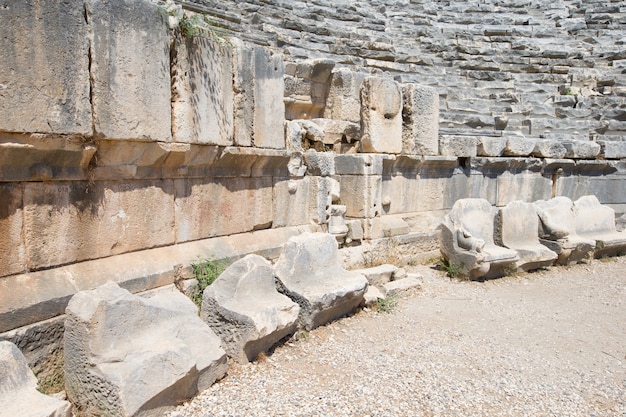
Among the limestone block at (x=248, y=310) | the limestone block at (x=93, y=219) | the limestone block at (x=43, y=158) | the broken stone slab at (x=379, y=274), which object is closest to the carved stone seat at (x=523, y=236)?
the broken stone slab at (x=379, y=274)

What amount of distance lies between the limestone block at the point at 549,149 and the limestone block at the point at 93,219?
23.6 ft

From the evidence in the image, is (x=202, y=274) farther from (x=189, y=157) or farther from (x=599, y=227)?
(x=599, y=227)

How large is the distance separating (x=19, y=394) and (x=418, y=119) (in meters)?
5.93

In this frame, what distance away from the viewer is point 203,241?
429 cm

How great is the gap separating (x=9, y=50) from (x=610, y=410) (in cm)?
415

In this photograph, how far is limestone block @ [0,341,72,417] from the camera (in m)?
2.27

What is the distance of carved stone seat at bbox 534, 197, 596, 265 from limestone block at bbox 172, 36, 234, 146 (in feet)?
16.4

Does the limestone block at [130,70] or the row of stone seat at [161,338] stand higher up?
the limestone block at [130,70]

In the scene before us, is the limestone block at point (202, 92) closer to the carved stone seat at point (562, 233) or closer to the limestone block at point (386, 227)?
the limestone block at point (386, 227)

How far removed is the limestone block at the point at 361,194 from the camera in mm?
6461

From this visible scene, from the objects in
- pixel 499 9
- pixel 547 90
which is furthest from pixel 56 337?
pixel 499 9

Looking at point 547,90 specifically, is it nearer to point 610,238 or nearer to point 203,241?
point 610,238

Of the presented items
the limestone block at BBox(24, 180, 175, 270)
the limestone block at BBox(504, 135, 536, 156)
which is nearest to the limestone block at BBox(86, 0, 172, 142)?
the limestone block at BBox(24, 180, 175, 270)

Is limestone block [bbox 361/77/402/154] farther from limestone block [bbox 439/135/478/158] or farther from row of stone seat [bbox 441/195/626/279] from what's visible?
row of stone seat [bbox 441/195/626/279]
